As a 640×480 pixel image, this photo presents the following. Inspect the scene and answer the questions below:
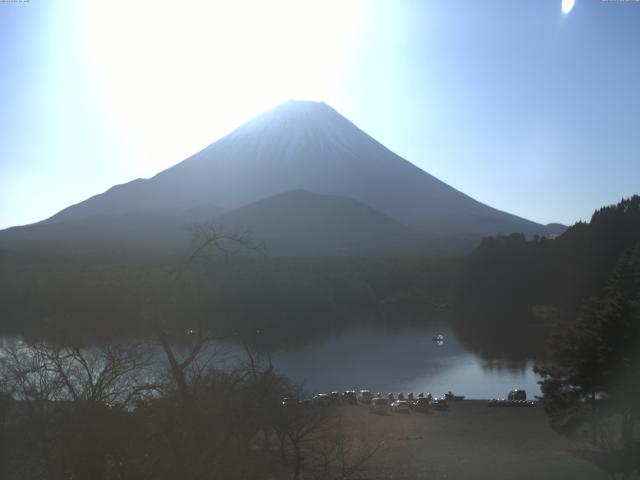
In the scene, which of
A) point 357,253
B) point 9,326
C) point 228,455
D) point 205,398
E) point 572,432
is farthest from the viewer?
point 357,253

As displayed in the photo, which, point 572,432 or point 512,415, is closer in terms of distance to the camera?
point 572,432


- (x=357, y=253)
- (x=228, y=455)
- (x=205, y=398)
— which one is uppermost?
(x=357, y=253)

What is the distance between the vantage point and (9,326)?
344 inches

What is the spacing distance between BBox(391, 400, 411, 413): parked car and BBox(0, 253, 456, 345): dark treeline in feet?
7.66

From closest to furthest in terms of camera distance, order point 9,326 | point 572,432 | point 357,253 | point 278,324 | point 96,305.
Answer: point 96,305, point 572,432, point 9,326, point 278,324, point 357,253

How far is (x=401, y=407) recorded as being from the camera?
10664 millimetres

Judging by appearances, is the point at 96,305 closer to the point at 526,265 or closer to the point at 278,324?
the point at 278,324

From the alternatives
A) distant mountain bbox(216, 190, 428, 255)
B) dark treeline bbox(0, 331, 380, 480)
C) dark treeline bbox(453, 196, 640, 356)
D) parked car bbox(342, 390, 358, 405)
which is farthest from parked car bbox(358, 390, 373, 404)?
distant mountain bbox(216, 190, 428, 255)

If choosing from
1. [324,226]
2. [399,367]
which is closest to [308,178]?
[324,226]

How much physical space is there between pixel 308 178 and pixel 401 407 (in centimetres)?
4946

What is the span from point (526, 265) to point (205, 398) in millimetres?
25555

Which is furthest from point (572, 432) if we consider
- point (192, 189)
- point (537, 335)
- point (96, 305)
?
point (192, 189)

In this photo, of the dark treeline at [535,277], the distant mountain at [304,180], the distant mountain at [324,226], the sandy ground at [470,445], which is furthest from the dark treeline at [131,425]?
the distant mountain at [304,180]

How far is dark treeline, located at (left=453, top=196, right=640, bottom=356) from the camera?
20625 mm
